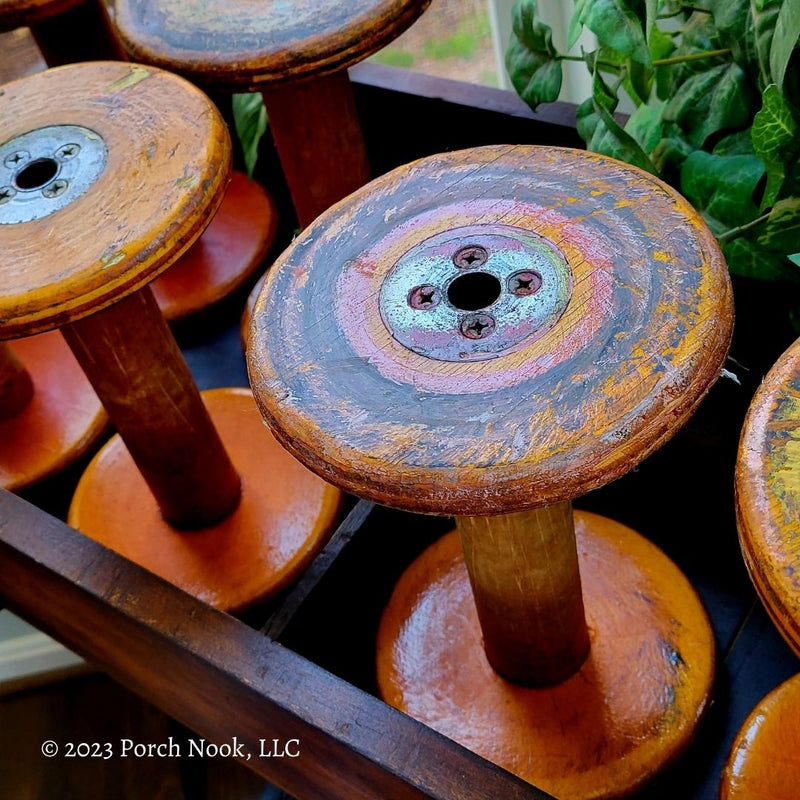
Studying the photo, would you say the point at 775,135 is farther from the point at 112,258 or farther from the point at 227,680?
the point at 227,680

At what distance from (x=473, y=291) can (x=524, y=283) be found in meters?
0.05

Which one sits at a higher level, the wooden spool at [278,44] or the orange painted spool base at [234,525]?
the wooden spool at [278,44]

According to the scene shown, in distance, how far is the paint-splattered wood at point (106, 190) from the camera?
961 millimetres

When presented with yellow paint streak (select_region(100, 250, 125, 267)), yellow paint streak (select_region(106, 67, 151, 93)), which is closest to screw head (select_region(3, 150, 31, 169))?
yellow paint streak (select_region(106, 67, 151, 93))

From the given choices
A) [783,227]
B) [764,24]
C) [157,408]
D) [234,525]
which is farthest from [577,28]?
[234,525]

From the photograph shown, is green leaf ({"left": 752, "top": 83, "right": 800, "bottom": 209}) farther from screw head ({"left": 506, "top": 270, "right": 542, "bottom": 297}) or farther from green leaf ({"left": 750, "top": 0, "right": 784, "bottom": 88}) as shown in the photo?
screw head ({"left": 506, "top": 270, "right": 542, "bottom": 297})

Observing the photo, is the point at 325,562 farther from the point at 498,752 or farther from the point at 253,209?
the point at 253,209

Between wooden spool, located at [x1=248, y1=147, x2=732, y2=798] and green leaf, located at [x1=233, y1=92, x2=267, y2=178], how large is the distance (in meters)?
0.76

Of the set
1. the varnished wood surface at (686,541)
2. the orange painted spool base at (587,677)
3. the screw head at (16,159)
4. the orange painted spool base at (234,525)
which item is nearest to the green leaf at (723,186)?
the varnished wood surface at (686,541)

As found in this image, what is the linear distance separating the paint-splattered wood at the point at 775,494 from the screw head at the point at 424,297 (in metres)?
0.30

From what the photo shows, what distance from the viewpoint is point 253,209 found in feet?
6.40

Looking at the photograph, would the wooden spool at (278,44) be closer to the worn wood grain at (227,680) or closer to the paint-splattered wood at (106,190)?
the paint-splattered wood at (106,190)

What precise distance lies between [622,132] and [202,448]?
70cm

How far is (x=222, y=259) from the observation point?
1.87m
